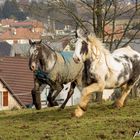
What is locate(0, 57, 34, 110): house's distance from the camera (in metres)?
42.8

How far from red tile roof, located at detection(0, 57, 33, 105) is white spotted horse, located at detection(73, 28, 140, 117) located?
32.0 metres

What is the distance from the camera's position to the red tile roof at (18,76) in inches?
1688

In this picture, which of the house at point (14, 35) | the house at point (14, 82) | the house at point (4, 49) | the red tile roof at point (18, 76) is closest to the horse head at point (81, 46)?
the house at point (14, 82)

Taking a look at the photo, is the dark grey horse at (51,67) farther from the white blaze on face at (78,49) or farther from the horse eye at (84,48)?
the white blaze on face at (78,49)

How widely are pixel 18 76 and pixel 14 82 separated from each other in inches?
52.3

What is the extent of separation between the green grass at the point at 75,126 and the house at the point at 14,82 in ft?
104

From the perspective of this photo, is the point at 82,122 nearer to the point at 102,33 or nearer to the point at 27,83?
the point at 102,33

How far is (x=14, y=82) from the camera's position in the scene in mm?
43812

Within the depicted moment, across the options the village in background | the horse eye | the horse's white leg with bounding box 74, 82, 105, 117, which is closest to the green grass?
the horse's white leg with bounding box 74, 82, 105, 117

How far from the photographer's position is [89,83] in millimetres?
9609

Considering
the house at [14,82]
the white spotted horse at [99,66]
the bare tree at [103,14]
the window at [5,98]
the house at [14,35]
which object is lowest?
the house at [14,35]

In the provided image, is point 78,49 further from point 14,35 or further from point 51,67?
point 14,35

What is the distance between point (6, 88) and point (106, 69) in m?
34.9

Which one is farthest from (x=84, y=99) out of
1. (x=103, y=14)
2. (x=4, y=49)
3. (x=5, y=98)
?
(x=4, y=49)
